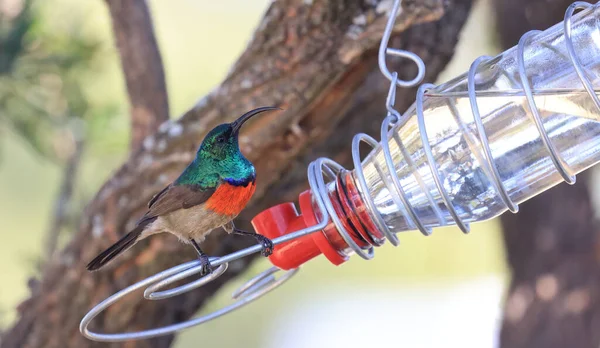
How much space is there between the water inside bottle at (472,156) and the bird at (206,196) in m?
0.23

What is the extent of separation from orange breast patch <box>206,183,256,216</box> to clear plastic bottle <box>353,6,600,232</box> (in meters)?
0.21

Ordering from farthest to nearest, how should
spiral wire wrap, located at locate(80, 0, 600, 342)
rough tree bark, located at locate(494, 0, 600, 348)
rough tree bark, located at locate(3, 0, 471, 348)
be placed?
rough tree bark, located at locate(494, 0, 600, 348) < rough tree bark, located at locate(3, 0, 471, 348) < spiral wire wrap, located at locate(80, 0, 600, 342)

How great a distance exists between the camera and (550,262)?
2387mm

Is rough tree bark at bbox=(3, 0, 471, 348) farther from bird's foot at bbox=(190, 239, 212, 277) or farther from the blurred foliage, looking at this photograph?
the blurred foliage

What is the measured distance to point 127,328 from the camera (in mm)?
1813

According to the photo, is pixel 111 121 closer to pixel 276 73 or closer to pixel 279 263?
pixel 276 73

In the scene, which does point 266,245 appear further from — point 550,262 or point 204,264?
point 550,262

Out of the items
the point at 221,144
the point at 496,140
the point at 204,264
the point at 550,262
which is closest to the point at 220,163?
the point at 221,144

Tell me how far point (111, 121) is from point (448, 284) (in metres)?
2.13

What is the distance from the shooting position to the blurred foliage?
6.56 ft

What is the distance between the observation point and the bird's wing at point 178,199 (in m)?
1.30

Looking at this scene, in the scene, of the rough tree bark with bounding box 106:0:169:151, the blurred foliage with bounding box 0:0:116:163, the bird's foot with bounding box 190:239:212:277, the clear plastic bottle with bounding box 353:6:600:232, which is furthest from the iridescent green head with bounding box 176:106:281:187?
the blurred foliage with bounding box 0:0:116:163

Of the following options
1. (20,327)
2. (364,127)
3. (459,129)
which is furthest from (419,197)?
(20,327)

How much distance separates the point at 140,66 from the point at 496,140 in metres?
1.11
